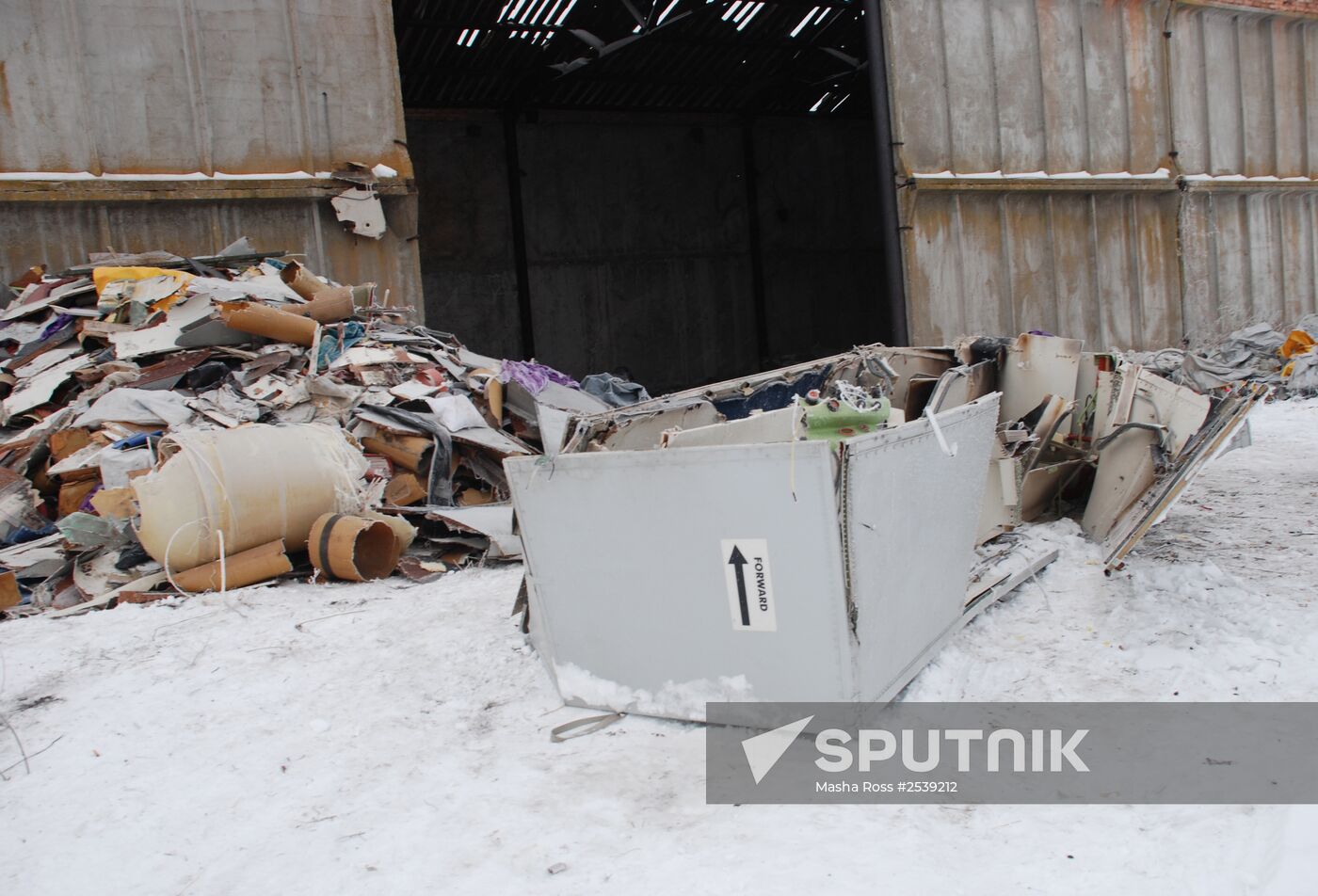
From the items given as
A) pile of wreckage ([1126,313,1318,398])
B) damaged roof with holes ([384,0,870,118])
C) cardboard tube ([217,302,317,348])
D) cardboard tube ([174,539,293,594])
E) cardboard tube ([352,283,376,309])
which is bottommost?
cardboard tube ([174,539,293,594])

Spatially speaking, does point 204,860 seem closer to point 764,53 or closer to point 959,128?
point 959,128

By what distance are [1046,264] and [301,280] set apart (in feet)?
28.4

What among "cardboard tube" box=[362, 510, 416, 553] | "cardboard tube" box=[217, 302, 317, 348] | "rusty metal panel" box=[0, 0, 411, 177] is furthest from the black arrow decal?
"rusty metal panel" box=[0, 0, 411, 177]

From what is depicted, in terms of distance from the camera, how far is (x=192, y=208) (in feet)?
26.4

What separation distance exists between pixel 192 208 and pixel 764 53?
31.5 feet

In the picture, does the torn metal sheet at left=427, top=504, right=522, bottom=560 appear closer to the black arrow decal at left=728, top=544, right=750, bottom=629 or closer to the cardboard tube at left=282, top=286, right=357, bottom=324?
the cardboard tube at left=282, top=286, right=357, bottom=324

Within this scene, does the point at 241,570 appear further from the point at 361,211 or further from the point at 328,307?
the point at 361,211

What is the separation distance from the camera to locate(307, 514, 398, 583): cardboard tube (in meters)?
4.90

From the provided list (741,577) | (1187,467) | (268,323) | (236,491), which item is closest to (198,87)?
(268,323)

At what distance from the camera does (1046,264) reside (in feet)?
37.9

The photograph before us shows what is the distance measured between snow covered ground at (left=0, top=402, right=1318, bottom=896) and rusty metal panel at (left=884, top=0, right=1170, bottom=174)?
7.19 metres

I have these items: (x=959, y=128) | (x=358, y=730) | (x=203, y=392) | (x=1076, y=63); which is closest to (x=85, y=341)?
(x=203, y=392)

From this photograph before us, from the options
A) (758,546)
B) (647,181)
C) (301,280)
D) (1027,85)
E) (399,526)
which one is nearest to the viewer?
(758,546)

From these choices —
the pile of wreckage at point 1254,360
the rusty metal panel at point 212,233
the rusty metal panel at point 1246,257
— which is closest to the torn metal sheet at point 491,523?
the rusty metal panel at point 212,233
